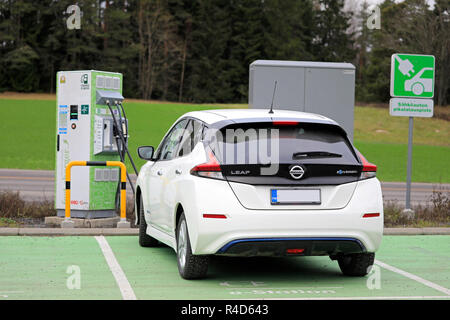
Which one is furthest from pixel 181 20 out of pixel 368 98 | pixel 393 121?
pixel 393 121

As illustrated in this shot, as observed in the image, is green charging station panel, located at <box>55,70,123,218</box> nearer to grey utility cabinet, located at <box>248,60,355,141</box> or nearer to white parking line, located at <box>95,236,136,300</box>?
white parking line, located at <box>95,236,136,300</box>

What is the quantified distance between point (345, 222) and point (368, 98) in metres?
84.9

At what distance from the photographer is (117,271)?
8117mm

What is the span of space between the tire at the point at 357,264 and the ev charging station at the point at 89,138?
4852 millimetres

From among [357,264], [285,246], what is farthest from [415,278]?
[285,246]

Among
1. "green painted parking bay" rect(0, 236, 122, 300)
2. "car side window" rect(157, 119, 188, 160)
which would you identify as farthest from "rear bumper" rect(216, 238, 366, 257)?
"car side window" rect(157, 119, 188, 160)

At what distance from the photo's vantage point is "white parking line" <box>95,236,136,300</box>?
6871 mm

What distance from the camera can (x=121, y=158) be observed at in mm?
Result: 12141

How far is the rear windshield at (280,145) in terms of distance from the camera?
717 centimetres

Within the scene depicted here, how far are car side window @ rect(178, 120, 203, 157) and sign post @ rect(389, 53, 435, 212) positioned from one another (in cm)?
608

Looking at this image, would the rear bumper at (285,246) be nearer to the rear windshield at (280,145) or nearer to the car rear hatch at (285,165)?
the car rear hatch at (285,165)

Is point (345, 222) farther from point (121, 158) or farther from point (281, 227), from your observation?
point (121, 158)

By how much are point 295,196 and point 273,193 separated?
0.68 ft
